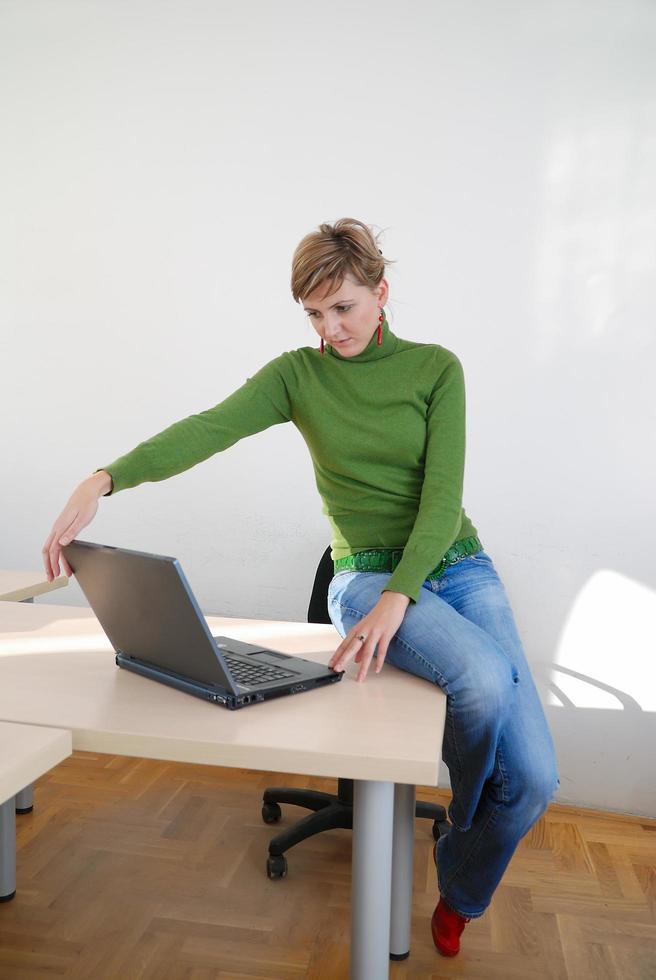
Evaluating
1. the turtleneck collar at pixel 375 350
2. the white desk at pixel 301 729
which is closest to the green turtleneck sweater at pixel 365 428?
the turtleneck collar at pixel 375 350

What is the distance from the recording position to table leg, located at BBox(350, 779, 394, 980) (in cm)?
117

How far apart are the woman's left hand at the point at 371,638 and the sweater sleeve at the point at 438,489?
0.16 ft

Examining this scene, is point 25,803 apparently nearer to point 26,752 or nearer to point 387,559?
point 387,559

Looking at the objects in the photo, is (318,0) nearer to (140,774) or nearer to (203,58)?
(203,58)

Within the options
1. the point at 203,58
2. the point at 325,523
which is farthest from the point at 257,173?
the point at 325,523

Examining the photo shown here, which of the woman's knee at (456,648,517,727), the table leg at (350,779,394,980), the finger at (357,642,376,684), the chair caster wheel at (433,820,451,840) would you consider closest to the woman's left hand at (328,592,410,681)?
the finger at (357,642,376,684)

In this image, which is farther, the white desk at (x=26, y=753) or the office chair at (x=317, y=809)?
the office chair at (x=317, y=809)

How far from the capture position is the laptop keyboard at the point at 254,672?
4.44 ft

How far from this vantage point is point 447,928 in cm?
191

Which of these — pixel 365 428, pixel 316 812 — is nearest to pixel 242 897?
pixel 316 812

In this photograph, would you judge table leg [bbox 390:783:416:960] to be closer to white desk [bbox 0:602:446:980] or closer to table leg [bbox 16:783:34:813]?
white desk [bbox 0:602:446:980]

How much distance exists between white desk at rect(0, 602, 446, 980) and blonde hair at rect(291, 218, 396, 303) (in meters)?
0.72

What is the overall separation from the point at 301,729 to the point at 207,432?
2.45 ft

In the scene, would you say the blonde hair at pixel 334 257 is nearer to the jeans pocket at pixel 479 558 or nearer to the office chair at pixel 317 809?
the jeans pocket at pixel 479 558
